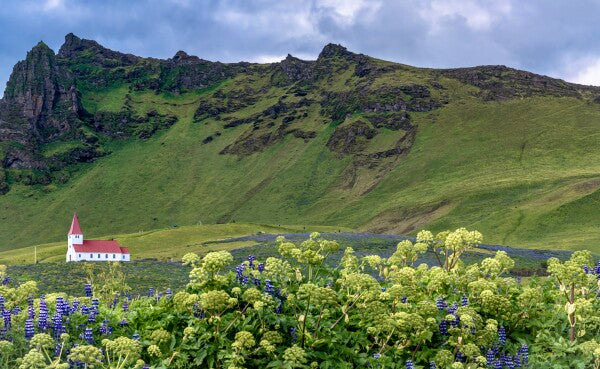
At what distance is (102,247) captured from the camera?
3455 inches

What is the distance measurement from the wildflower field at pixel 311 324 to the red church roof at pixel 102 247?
262ft

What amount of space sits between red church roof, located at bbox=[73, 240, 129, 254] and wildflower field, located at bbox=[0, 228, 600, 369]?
7999 cm

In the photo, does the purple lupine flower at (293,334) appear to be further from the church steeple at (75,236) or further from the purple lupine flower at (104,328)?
the church steeple at (75,236)

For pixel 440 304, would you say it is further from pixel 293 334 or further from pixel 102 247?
pixel 102 247

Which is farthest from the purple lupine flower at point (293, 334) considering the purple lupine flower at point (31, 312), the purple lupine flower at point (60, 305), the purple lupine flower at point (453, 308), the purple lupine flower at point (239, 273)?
the purple lupine flower at point (31, 312)

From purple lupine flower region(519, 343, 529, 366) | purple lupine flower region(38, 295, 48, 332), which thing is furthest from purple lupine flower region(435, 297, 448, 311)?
purple lupine flower region(38, 295, 48, 332)

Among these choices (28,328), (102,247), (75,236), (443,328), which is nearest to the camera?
(28,328)

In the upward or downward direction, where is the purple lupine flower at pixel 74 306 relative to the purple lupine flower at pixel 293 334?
upward

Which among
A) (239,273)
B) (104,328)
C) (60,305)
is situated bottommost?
(104,328)

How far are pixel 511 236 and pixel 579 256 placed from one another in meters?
97.7

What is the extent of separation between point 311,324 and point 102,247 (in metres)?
85.8

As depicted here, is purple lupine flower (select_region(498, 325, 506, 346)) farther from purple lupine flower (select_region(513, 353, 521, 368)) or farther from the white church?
the white church

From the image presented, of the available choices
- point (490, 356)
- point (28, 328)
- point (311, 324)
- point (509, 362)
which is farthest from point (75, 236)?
point (509, 362)

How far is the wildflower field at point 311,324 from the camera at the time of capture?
7.38 meters
